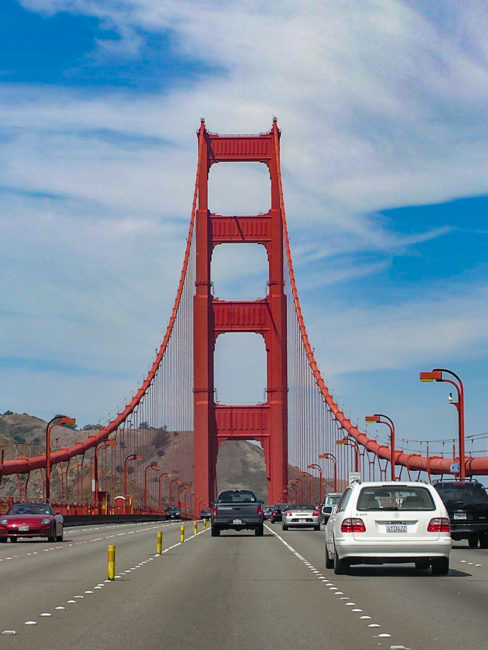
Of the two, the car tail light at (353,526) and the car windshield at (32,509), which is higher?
the car tail light at (353,526)

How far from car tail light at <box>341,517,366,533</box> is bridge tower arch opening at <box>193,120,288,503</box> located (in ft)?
221

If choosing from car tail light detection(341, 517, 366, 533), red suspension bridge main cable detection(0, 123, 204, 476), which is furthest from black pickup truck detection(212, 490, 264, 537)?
red suspension bridge main cable detection(0, 123, 204, 476)

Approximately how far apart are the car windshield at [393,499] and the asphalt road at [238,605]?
109cm

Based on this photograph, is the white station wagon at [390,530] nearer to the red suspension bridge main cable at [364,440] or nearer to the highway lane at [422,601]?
the highway lane at [422,601]

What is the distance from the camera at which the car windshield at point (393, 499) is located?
19672mm

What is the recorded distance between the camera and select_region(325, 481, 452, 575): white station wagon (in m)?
19.3

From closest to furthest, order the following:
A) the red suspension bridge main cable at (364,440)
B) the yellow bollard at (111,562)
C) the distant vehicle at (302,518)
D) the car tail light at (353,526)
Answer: the yellow bollard at (111,562) < the car tail light at (353,526) < the distant vehicle at (302,518) < the red suspension bridge main cable at (364,440)

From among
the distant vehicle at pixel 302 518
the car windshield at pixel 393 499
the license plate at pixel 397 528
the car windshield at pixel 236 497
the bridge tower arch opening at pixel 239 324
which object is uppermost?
the bridge tower arch opening at pixel 239 324

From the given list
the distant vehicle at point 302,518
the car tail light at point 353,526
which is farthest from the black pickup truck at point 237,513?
the car tail light at point 353,526

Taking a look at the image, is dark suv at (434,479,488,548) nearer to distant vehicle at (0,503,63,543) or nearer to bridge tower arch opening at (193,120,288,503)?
distant vehicle at (0,503,63,543)

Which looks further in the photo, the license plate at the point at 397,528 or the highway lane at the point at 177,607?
the license plate at the point at 397,528

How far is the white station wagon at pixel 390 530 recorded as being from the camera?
19281mm

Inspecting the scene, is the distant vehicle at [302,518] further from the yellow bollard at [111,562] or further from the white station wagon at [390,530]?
the yellow bollard at [111,562]

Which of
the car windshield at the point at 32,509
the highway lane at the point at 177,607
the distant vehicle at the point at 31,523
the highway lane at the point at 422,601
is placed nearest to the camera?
the highway lane at the point at 177,607
